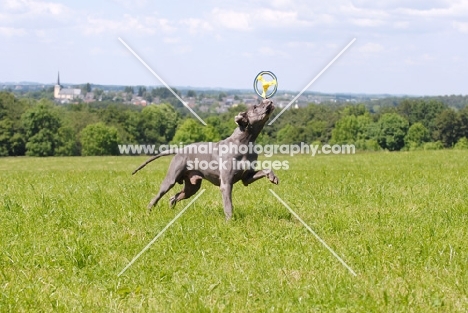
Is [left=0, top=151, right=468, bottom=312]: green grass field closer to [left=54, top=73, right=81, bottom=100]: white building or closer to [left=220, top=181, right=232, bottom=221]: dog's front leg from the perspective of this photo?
[left=220, top=181, right=232, bottom=221]: dog's front leg

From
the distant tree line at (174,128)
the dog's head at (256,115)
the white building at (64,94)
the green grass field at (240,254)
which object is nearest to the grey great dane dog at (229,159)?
the dog's head at (256,115)

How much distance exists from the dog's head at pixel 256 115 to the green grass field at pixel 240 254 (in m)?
1.48

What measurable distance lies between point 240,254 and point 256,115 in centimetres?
204

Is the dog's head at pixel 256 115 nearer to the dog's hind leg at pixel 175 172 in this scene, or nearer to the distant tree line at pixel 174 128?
the dog's hind leg at pixel 175 172

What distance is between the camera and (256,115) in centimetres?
854

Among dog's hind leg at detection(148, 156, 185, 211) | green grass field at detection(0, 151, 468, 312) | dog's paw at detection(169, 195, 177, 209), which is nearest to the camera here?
green grass field at detection(0, 151, 468, 312)

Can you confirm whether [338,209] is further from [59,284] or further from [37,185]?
[37,185]

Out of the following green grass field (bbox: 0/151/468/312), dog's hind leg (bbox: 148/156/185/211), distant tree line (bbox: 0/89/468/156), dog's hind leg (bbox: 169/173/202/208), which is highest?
dog's hind leg (bbox: 148/156/185/211)

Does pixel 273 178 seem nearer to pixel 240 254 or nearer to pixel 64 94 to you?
pixel 240 254

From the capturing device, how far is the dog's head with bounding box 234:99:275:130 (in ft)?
27.9

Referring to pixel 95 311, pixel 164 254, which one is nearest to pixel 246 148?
pixel 164 254

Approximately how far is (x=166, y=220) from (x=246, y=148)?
175cm

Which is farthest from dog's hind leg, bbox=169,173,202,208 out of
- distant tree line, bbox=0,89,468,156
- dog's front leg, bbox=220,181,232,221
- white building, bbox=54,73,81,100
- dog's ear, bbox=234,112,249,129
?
white building, bbox=54,73,81,100

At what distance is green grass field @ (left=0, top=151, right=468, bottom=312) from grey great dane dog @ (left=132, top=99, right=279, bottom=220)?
2.10ft
